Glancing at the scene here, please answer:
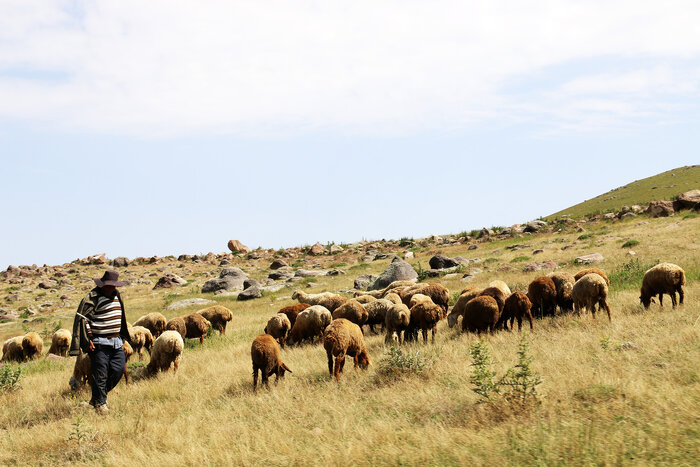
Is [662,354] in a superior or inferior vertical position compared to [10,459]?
superior

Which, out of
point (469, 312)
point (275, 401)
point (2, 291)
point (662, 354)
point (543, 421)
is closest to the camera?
point (543, 421)

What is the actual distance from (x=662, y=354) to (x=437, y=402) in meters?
3.70

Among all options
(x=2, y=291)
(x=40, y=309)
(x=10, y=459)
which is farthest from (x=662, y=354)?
(x=2, y=291)

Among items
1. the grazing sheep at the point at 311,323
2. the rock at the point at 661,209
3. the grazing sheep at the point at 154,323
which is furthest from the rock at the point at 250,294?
the rock at the point at 661,209

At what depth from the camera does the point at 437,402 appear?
694cm

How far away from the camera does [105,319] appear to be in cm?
909

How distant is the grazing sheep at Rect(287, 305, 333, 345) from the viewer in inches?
536

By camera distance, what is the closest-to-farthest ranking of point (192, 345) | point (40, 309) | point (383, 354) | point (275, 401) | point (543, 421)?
point (543, 421), point (275, 401), point (383, 354), point (192, 345), point (40, 309)

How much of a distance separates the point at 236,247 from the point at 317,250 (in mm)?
16054

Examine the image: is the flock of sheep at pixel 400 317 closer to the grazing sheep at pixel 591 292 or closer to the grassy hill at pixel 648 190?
the grazing sheep at pixel 591 292

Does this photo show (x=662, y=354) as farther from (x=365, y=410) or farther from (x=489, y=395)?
(x=365, y=410)

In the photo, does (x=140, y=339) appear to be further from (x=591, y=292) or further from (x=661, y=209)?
(x=661, y=209)

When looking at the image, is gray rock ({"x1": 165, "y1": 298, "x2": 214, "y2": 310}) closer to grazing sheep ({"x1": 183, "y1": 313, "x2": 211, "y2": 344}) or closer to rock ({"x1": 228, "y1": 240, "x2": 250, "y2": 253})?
grazing sheep ({"x1": 183, "y1": 313, "x2": 211, "y2": 344})

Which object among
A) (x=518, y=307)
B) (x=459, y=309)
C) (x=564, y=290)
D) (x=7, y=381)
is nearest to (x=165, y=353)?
(x=7, y=381)
